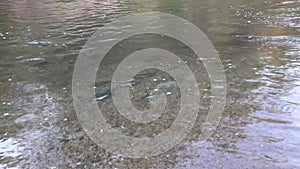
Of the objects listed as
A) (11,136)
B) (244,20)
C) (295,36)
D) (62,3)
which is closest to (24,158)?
(11,136)

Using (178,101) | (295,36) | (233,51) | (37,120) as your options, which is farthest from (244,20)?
(37,120)

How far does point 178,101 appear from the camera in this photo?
20.7 ft

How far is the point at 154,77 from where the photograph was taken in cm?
Result: 761

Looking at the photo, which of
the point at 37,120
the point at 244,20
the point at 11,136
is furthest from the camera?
the point at 244,20

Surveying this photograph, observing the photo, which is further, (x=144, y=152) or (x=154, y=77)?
(x=154, y=77)

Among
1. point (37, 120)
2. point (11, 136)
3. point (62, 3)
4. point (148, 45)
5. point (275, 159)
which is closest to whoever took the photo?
point (275, 159)

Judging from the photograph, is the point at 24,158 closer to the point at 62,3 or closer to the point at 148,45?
the point at 148,45

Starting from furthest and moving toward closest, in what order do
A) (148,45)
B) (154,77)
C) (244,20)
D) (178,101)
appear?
(244,20) < (148,45) < (154,77) < (178,101)

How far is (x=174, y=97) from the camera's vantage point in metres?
6.50

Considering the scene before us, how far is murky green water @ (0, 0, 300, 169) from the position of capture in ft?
15.2

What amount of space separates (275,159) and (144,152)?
5.15ft

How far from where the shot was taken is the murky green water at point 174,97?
4625 mm

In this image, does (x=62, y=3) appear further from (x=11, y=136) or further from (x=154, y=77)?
(x=11, y=136)

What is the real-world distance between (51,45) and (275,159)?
7.41 meters
